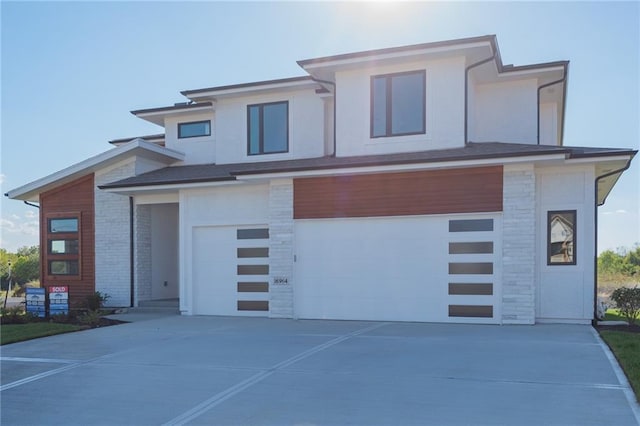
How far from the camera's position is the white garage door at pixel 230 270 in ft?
47.1

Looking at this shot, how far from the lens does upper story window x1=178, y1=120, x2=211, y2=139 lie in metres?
17.8

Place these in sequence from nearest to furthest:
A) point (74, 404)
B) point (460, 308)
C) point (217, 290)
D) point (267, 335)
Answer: point (74, 404), point (267, 335), point (460, 308), point (217, 290)

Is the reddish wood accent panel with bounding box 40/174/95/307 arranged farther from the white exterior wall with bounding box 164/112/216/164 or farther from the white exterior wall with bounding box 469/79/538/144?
the white exterior wall with bounding box 469/79/538/144

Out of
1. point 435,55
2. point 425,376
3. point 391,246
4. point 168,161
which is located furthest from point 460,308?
point 168,161

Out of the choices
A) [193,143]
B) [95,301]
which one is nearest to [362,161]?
[193,143]

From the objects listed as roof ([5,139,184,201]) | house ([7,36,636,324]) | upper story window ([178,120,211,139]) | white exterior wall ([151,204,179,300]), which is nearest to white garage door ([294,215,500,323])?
house ([7,36,636,324])

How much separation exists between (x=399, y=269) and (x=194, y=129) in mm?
9382

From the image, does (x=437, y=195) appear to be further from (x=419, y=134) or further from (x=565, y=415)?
(x=565, y=415)

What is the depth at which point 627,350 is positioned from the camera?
8.13 m

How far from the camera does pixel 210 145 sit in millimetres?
17594

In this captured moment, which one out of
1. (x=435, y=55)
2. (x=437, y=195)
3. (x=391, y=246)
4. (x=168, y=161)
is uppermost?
(x=435, y=55)

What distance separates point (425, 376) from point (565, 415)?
6.56 feet

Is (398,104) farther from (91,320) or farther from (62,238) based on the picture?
(62,238)

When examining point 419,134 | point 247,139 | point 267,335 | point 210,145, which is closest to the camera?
point 267,335
